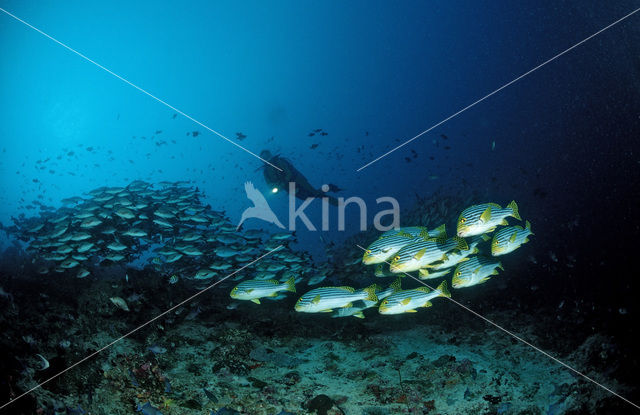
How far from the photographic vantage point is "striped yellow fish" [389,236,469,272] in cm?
489

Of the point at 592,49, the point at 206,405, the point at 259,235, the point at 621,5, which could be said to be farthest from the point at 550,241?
the point at 206,405

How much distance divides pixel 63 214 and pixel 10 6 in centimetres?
1829

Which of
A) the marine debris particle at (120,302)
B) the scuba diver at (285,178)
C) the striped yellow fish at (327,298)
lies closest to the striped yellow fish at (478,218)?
the striped yellow fish at (327,298)

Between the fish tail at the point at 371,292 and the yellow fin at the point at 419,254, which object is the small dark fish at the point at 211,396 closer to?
the fish tail at the point at 371,292

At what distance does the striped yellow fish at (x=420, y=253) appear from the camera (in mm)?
4887

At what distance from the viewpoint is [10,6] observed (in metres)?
18.0

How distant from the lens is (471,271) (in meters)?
5.26

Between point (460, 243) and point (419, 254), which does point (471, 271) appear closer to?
point (460, 243)

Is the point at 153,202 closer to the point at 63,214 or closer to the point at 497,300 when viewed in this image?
the point at 63,214

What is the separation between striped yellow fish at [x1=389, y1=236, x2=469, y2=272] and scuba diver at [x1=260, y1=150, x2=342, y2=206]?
10.0 m

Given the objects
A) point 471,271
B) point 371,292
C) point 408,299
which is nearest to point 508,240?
point 471,271

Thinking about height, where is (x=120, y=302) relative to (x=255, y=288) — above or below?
below

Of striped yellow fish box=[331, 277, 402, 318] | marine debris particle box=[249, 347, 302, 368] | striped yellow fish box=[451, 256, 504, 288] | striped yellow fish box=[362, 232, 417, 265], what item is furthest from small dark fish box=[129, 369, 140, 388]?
striped yellow fish box=[451, 256, 504, 288]

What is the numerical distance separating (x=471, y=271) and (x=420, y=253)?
3.78ft
